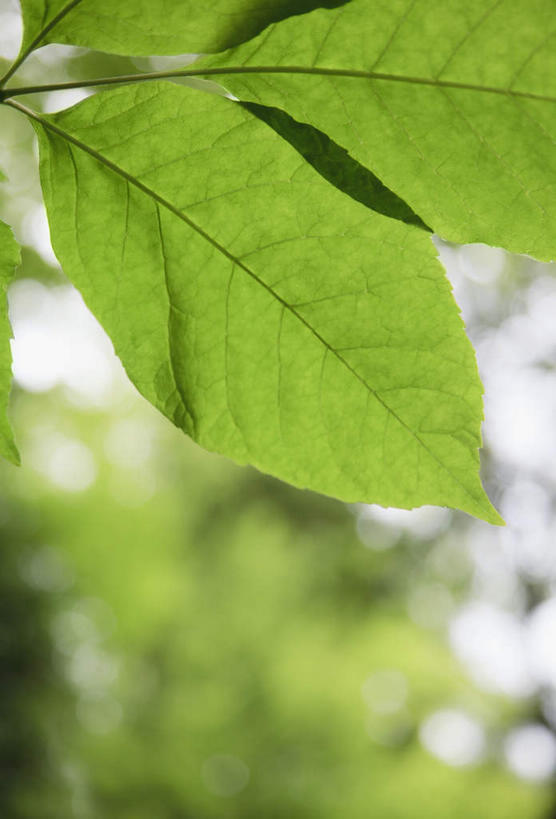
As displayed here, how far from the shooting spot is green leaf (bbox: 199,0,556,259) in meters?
0.39

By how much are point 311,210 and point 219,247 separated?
7 cm

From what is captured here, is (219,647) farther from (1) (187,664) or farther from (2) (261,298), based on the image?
(2) (261,298)

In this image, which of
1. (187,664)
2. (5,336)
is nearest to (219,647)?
(187,664)

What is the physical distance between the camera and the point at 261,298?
499 mm

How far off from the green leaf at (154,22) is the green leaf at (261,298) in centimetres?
3

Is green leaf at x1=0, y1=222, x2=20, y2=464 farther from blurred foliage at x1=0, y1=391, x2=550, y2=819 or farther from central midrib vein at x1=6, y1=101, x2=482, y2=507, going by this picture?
blurred foliage at x1=0, y1=391, x2=550, y2=819

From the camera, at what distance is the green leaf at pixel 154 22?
40 cm

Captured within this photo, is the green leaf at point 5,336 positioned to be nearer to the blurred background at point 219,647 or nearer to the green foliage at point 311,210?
the green foliage at point 311,210

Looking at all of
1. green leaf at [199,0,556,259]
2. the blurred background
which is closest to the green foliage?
green leaf at [199,0,556,259]

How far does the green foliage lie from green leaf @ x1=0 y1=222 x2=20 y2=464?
1.8 inches

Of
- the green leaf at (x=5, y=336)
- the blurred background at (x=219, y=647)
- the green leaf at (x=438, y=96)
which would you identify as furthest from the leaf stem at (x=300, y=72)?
the blurred background at (x=219, y=647)

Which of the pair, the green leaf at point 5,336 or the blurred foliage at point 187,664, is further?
the blurred foliage at point 187,664

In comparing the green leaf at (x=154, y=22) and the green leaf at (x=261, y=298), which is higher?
the green leaf at (x=154, y=22)

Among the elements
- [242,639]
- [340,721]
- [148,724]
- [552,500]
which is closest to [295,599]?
[242,639]
